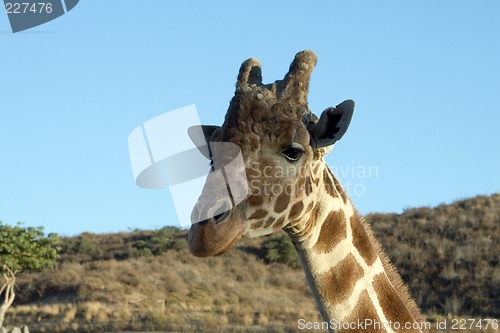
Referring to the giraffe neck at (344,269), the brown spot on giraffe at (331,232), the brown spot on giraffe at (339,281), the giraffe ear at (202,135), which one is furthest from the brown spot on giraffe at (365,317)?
the giraffe ear at (202,135)

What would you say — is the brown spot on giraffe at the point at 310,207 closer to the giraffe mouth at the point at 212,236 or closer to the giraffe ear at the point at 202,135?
the giraffe mouth at the point at 212,236

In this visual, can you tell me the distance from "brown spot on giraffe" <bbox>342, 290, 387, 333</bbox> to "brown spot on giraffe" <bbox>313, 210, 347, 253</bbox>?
0.40 metres

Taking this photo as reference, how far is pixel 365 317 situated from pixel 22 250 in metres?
30.3

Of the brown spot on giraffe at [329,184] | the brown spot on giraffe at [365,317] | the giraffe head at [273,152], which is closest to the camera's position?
the giraffe head at [273,152]

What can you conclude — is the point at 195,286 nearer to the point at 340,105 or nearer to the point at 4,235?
the point at 4,235

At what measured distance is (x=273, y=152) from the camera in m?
4.78

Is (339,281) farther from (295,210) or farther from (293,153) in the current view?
(293,153)

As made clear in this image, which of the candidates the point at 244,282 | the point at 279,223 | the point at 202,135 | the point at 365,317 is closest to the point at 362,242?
the point at 365,317

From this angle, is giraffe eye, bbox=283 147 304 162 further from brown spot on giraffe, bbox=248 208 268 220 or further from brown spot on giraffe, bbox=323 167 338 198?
brown spot on giraffe, bbox=323 167 338 198

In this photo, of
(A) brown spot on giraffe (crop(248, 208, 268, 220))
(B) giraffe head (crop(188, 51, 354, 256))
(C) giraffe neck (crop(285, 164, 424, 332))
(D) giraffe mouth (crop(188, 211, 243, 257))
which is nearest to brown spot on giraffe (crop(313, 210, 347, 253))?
(C) giraffe neck (crop(285, 164, 424, 332))

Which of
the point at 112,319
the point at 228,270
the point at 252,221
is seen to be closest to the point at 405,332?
the point at 252,221

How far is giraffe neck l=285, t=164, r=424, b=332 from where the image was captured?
16.3 feet

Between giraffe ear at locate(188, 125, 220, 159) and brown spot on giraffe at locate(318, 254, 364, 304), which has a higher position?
giraffe ear at locate(188, 125, 220, 159)

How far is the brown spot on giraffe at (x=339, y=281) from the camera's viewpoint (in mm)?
4965
